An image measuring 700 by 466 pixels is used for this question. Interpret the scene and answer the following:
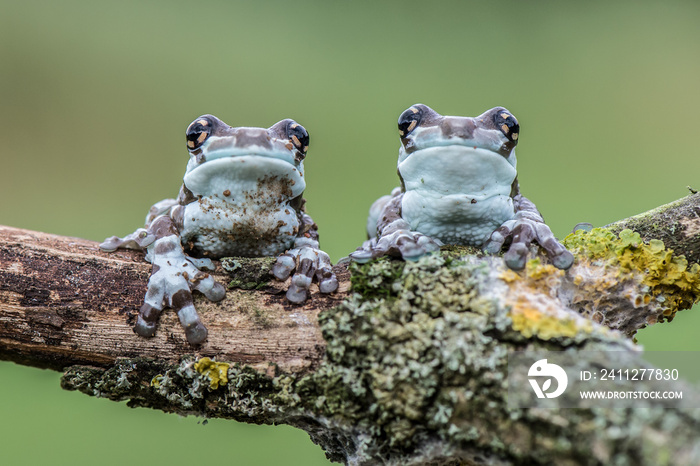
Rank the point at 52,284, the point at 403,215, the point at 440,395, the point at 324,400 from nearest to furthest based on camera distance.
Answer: the point at 440,395 < the point at 324,400 < the point at 52,284 < the point at 403,215

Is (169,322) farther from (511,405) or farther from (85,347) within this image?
(511,405)

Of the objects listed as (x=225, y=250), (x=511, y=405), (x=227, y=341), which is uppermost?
(x=225, y=250)

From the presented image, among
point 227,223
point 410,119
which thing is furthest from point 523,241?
point 227,223

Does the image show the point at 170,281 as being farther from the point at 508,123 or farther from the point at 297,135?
the point at 508,123

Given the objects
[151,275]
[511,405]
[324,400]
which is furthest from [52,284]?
[511,405]

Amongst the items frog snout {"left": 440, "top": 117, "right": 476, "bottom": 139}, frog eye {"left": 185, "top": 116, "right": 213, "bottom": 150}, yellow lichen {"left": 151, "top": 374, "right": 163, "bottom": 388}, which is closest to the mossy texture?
yellow lichen {"left": 151, "top": 374, "right": 163, "bottom": 388}

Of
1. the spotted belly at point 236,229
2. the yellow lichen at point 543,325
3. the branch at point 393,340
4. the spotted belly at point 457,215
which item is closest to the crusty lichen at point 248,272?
the branch at point 393,340

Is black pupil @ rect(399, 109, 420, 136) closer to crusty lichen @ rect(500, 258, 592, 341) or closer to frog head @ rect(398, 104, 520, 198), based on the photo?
frog head @ rect(398, 104, 520, 198)
